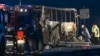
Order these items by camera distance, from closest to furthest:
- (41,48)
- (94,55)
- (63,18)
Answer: (94,55) → (41,48) → (63,18)

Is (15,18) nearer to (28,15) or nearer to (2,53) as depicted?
(28,15)

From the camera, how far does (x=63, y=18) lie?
28.8 metres

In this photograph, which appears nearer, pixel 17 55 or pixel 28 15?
pixel 17 55

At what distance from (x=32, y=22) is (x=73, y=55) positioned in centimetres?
565

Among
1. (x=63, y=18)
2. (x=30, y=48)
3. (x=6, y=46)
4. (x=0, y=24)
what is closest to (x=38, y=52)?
(x=30, y=48)

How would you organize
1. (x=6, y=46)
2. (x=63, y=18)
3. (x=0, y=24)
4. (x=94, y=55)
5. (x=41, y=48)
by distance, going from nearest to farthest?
(x=94, y=55) → (x=0, y=24) → (x=6, y=46) → (x=41, y=48) → (x=63, y=18)

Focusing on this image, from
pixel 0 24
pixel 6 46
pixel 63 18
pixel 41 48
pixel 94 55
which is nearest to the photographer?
pixel 94 55

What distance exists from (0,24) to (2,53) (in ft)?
4.36

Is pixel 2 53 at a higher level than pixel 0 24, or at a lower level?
lower

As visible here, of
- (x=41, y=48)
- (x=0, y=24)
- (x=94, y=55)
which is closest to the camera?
(x=94, y=55)

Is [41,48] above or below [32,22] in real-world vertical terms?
below

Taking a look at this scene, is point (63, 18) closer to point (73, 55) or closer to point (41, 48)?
point (41, 48)

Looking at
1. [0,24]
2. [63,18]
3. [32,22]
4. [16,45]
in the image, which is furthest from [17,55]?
[63,18]

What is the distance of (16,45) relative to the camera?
17562 mm
